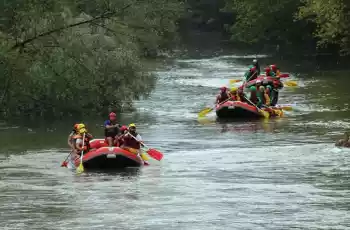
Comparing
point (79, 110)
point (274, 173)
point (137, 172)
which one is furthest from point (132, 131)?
point (79, 110)

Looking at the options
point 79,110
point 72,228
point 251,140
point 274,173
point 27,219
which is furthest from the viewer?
point 79,110

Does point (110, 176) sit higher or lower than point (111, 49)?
lower

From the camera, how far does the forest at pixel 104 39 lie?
1014 centimetres

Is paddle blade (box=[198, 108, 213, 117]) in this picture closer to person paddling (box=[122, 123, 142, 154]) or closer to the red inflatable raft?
person paddling (box=[122, 123, 142, 154])

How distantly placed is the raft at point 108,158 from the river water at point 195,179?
17.5 inches

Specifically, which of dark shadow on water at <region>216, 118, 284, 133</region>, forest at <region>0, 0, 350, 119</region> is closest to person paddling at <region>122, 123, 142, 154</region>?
forest at <region>0, 0, 350, 119</region>

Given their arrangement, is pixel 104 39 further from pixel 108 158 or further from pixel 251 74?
pixel 108 158

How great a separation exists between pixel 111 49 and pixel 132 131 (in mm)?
13309

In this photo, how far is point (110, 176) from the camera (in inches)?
818

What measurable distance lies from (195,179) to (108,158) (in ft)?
8.33

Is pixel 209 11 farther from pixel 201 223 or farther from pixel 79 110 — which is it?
pixel 201 223

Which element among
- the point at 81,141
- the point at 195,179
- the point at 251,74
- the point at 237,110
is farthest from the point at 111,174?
the point at 251,74

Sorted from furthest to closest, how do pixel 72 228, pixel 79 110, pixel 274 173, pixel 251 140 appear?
pixel 79 110, pixel 251 140, pixel 274 173, pixel 72 228

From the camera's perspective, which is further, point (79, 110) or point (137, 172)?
point (79, 110)
